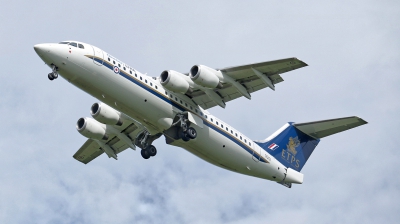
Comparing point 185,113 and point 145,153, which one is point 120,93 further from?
point 145,153

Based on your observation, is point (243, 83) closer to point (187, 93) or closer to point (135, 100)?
point (187, 93)

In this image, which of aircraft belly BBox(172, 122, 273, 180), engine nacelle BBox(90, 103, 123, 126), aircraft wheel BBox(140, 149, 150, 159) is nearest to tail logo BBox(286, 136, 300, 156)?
aircraft belly BBox(172, 122, 273, 180)

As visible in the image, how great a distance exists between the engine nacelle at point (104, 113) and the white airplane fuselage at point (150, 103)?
1507mm

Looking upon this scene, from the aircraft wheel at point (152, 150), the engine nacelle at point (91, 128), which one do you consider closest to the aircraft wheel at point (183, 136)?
the aircraft wheel at point (152, 150)

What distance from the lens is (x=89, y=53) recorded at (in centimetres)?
2458

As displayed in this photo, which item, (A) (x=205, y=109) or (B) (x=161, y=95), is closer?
(B) (x=161, y=95)

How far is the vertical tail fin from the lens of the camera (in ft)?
96.7

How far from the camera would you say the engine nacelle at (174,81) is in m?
25.4

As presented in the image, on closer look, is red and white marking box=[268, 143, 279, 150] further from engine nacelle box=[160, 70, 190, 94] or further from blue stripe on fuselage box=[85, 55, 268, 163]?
engine nacelle box=[160, 70, 190, 94]

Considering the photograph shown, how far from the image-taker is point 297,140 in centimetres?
3097

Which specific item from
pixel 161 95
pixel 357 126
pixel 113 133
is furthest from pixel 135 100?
pixel 357 126

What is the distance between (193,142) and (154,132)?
1916mm

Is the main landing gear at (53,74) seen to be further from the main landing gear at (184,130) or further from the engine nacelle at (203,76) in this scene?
the main landing gear at (184,130)

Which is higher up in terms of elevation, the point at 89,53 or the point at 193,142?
the point at 89,53
